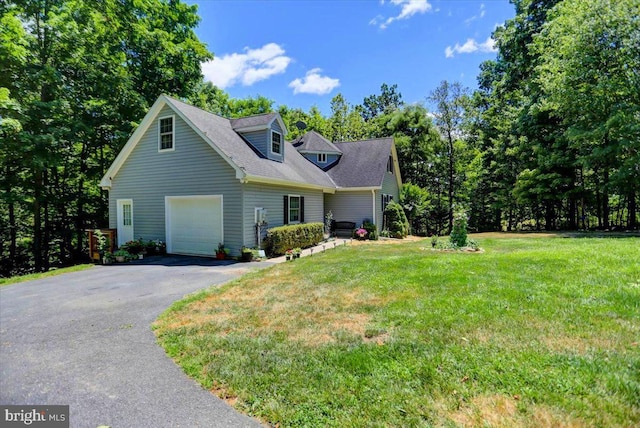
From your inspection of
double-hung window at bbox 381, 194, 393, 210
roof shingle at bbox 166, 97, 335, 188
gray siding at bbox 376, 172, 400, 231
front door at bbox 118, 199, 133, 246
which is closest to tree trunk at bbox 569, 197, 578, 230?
gray siding at bbox 376, 172, 400, 231

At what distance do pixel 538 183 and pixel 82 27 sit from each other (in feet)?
87.7

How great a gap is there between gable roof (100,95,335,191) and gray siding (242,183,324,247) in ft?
1.45

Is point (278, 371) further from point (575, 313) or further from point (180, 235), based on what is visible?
point (180, 235)

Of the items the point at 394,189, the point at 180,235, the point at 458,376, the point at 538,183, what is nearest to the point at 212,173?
the point at 180,235

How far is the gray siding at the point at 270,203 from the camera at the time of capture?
11695 mm

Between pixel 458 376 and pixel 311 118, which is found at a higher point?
pixel 311 118

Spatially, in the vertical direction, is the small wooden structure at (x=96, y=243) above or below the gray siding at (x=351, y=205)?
below

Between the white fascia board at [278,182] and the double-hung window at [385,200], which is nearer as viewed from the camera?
the white fascia board at [278,182]

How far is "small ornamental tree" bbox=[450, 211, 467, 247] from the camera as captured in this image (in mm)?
11133

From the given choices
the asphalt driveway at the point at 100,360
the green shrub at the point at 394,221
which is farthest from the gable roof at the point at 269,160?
the asphalt driveway at the point at 100,360

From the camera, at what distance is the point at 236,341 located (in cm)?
426

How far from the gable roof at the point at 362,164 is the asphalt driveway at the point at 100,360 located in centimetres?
1281

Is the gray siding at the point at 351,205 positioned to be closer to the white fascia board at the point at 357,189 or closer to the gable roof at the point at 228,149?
the white fascia board at the point at 357,189

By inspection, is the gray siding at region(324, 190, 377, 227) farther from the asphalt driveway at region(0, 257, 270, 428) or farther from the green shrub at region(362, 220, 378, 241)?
the asphalt driveway at region(0, 257, 270, 428)
